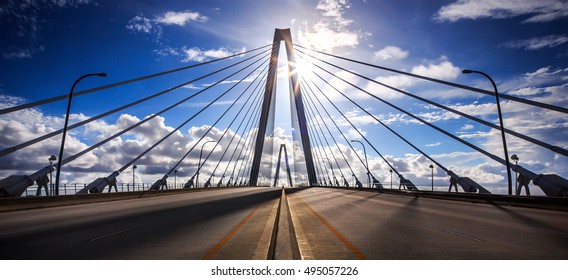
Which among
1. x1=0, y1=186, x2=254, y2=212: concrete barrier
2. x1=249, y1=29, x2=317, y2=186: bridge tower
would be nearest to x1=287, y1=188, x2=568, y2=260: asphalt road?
x1=0, y1=186, x2=254, y2=212: concrete barrier

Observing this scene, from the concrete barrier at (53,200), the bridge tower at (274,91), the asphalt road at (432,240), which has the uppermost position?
the bridge tower at (274,91)

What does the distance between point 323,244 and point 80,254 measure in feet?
14.3

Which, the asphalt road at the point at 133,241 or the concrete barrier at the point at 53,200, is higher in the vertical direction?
the asphalt road at the point at 133,241

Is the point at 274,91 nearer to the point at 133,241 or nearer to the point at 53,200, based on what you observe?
the point at 53,200

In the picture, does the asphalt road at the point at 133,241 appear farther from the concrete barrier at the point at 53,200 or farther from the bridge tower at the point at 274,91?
the bridge tower at the point at 274,91

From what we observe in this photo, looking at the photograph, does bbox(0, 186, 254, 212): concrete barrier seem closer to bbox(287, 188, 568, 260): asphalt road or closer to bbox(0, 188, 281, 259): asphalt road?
bbox(0, 188, 281, 259): asphalt road

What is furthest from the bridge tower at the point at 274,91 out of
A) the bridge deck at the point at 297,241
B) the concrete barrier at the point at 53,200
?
the bridge deck at the point at 297,241

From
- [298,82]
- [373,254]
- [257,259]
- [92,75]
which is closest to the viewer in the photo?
[257,259]

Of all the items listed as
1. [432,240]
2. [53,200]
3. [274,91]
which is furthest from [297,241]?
[274,91]

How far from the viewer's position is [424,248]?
7.51 metres

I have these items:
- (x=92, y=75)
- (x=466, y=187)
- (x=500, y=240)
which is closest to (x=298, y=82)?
(x=466, y=187)

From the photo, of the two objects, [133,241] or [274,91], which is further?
[274,91]

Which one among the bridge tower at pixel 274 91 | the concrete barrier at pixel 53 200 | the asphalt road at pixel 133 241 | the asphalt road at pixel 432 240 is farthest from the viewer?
the bridge tower at pixel 274 91
